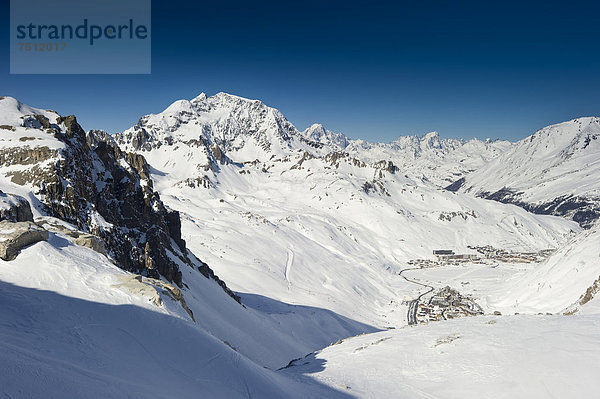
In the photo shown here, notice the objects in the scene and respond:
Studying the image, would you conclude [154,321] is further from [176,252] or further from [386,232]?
[386,232]

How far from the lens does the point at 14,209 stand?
23969 mm

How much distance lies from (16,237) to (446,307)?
96.2m

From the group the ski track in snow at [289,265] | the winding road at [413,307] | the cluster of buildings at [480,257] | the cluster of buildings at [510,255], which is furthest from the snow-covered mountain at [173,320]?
the cluster of buildings at [510,255]

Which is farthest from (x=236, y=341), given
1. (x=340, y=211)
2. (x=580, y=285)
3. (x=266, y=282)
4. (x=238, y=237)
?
(x=340, y=211)

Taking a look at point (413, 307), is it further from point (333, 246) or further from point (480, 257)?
point (480, 257)

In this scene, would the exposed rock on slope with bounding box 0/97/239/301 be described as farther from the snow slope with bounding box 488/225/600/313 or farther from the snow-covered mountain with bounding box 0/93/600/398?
the snow slope with bounding box 488/225/600/313

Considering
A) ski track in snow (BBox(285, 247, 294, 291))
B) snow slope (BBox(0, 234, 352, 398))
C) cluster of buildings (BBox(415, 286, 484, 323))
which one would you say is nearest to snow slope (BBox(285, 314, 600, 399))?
snow slope (BBox(0, 234, 352, 398))

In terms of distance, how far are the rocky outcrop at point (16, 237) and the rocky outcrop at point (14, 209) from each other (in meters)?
5.62

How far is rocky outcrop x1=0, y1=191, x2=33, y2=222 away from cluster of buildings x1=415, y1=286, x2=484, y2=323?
80.9 metres

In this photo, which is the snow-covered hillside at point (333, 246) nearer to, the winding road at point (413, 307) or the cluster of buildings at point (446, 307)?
the winding road at point (413, 307)

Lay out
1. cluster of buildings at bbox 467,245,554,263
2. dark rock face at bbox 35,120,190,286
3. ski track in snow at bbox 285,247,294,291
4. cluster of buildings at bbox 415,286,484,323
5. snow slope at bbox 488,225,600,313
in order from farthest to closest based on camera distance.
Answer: cluster of buildings at bbox 467,245,554,263 < ski track in snow at bbox 285,247,294,291 < cluster of buildings at bbox 415,286,484,323 < snow slope at bbox 488,225,600,313 < dark rock face at bbox 35,120,190,286

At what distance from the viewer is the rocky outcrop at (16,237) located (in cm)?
1689

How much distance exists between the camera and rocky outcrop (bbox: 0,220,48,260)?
16.9m

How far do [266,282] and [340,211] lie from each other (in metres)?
122
